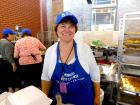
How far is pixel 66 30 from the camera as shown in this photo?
51.2 inches

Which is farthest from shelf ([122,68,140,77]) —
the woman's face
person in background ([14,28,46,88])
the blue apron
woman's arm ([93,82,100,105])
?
the woman's face

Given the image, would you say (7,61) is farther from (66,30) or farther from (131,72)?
(66,30)

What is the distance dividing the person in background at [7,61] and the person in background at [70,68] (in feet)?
7.23

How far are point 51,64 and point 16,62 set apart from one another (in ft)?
8.17

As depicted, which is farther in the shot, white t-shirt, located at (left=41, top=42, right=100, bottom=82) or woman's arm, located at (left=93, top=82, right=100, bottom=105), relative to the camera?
woman's arm, located at (left=93, top=82, right=100, bottom=105)

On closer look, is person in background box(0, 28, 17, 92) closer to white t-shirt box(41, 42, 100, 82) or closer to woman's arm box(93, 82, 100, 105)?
white t-shirt box(41, 42, 100, 82)

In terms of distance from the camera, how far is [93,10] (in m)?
4.78

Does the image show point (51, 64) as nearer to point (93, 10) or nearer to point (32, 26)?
point (93, 10)

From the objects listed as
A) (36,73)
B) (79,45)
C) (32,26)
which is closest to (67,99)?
(79,45)

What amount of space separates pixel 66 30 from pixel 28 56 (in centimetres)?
216

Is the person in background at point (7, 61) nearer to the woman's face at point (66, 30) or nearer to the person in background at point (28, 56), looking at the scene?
the person in background at point (28, 56)

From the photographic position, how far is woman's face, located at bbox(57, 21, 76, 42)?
1.30m

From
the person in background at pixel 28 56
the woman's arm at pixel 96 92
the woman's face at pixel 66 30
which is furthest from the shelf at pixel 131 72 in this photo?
the woman's face at pixel 66 30

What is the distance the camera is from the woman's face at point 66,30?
1.30 metres
